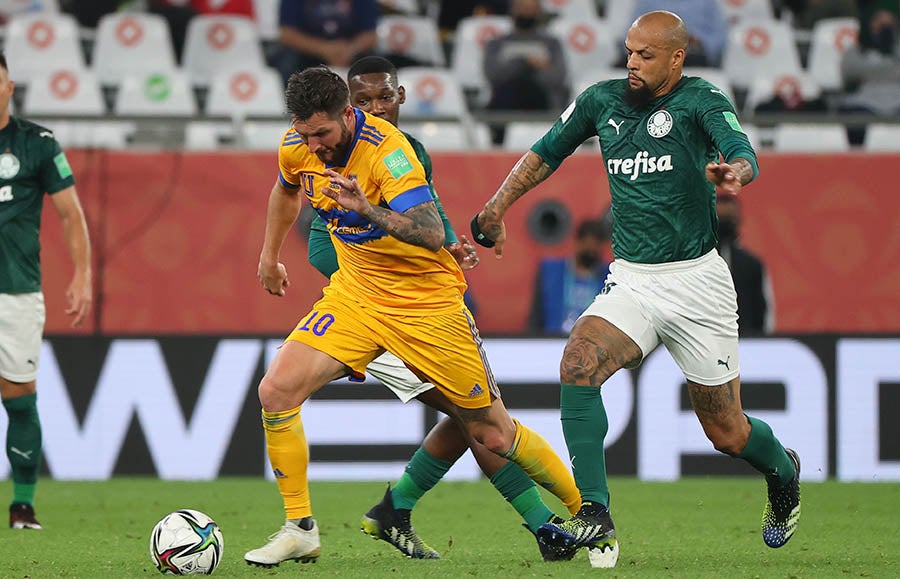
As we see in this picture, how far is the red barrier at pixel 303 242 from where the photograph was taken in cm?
1143

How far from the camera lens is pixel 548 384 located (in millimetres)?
10078

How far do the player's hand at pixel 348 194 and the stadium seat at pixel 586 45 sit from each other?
819cm

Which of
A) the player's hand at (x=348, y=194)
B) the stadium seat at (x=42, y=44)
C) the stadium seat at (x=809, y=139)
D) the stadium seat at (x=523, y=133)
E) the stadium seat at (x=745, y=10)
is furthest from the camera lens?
the stadium seat at (x=745, y=10)

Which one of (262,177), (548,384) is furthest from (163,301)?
(548,384)

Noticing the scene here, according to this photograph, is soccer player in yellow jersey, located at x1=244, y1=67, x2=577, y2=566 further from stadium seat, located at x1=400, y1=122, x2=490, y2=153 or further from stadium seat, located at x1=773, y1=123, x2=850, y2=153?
stadium seat, located at x1=773, y1=123, x2=850, y2=153

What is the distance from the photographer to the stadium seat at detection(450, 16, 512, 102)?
13359mm

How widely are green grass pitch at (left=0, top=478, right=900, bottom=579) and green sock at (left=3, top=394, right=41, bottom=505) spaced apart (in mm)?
242

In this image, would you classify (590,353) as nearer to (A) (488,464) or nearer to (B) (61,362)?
(A) (488,464)

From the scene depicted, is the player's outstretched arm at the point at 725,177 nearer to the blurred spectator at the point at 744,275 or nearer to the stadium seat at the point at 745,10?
the blurred spectator at the point at 744,275

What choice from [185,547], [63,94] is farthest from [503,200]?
[63,94]

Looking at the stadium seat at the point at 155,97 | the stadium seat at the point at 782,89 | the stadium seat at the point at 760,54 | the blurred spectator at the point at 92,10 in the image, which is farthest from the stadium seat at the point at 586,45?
the blurred spectator at the point at 92,10

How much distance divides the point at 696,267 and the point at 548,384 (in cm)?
424

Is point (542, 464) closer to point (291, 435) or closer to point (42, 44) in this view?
point (291, 435)

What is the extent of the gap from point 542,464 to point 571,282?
4.96 metres
